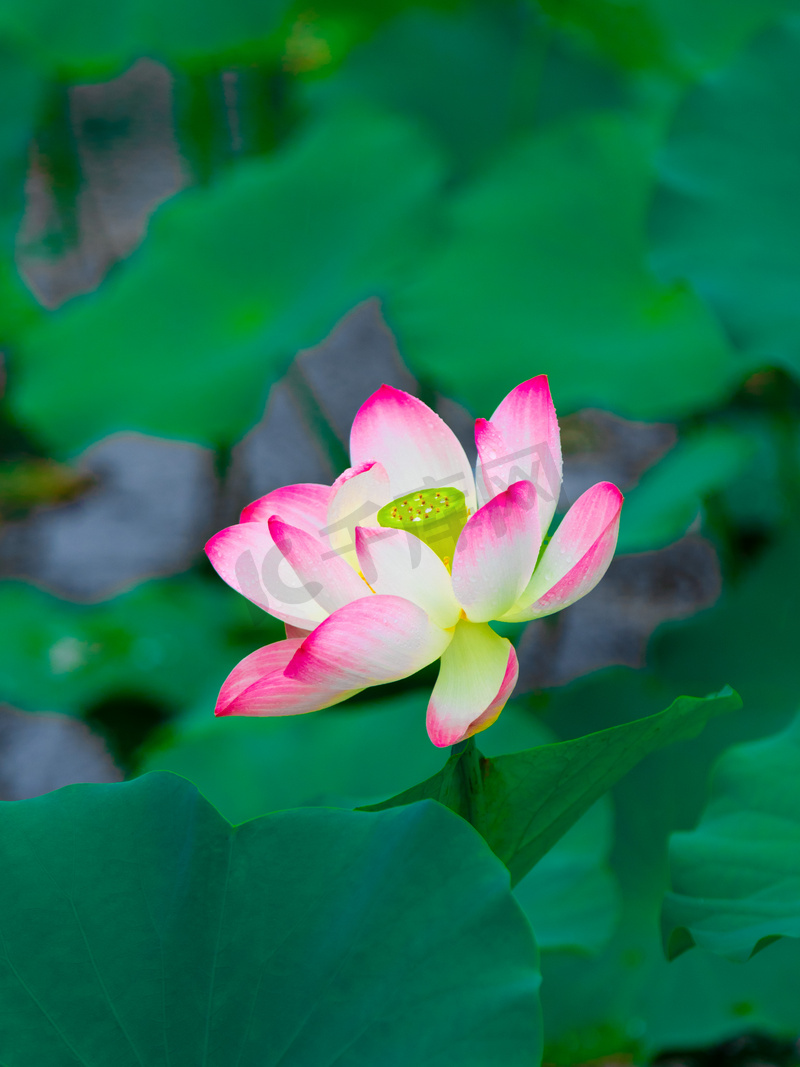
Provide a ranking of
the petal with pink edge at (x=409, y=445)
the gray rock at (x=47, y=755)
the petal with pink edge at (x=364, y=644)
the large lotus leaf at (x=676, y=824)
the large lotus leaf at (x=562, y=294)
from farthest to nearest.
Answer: the gray rock at (x=47, y=755) → the large lotus leaf at (x=562, y=294) → the large lotus leaf at (x=676, y=824) → the petal with pink edge at (x=409, y=445) → the petal with pink edge at (x=364, y=644)

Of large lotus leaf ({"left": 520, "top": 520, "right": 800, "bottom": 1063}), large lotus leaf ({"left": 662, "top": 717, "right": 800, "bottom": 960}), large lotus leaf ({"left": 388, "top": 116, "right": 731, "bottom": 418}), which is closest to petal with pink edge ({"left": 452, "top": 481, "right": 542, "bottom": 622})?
large lotus leaf ({"left": 662, "top": 717, "right": 800, "bottom": 960})

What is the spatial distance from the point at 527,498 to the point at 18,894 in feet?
0.91

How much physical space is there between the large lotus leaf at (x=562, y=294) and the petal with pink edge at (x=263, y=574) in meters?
0.88

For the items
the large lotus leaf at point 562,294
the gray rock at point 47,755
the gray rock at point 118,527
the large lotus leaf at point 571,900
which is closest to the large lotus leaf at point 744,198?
the large lotus leaf at point 562,294

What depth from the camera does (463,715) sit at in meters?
0.37

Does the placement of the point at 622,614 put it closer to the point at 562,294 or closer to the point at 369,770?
the point at 562,294

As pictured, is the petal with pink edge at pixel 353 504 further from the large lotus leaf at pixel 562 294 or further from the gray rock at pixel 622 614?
the gray rock at pixel 622 614

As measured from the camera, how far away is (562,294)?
1365 millimetres

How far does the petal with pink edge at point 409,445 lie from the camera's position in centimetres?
45

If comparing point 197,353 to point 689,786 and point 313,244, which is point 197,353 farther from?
point 689,786

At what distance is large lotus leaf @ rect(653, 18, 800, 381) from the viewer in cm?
98

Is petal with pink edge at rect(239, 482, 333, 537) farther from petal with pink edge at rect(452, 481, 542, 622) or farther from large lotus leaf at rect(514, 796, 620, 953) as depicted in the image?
large lotus leaf at rect(514, 796, 620, 953)

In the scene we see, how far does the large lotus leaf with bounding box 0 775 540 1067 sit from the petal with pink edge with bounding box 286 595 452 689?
2.9 inches

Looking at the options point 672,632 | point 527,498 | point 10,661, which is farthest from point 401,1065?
point 10,661
